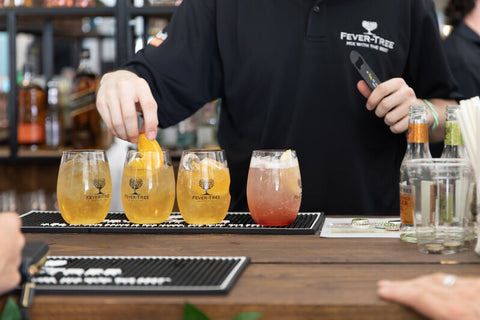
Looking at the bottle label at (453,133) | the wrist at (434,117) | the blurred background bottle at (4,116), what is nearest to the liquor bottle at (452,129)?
the bottle label at (453,133)

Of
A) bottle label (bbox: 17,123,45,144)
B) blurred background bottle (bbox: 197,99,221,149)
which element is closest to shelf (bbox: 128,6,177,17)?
blurred background bottle (bbox: 197,99,221,149)

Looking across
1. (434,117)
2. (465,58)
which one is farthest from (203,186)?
(465,58)

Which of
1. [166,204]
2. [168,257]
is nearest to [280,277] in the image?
[168,257]

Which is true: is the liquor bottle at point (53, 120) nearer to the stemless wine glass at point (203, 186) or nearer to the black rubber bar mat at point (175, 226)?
the black rubber bar mat at point (175, 226)

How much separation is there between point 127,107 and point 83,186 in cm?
19

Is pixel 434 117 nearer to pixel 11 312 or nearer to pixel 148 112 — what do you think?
pixel 148 112

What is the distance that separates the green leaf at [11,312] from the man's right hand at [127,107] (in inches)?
22.1

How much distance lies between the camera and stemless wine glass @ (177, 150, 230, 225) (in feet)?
4.11

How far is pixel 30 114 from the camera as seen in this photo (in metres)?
3.09

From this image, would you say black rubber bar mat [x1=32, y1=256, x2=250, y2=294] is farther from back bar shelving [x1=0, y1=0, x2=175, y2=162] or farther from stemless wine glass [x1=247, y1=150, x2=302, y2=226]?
back bar shelving [x1=0, y1=0, x2=175, y2=162]

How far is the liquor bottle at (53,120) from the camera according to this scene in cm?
303

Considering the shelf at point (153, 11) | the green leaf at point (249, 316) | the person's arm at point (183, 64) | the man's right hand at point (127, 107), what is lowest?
the green leaf at point (249, 316)

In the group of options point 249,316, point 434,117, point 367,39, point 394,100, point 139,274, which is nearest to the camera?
point 249,316

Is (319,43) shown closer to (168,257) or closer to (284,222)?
(284,222)
